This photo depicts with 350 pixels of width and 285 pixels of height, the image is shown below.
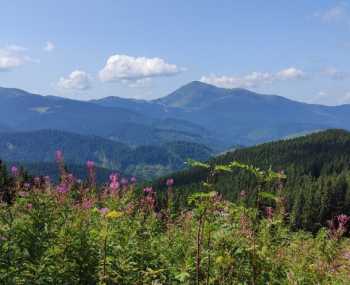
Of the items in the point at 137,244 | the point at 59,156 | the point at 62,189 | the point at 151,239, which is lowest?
the point at 151,239

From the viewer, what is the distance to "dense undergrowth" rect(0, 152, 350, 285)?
5.62 m

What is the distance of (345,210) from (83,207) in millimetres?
99904

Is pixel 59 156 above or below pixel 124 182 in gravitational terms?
above

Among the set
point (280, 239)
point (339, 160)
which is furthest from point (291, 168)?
point (280, 239)

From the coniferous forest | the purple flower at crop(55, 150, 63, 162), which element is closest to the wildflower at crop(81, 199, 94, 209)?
the coniferous forest

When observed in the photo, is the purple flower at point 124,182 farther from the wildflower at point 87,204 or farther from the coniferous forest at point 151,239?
the wildflower at point 87,204

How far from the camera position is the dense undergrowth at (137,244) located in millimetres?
5625

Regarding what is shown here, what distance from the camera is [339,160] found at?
578 ft

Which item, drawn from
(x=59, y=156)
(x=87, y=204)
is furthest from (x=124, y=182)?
(x=59, y=156)

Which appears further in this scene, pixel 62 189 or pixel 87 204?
pixel 62 189

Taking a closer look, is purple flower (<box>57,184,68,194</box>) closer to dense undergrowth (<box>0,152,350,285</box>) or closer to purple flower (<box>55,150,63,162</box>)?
dense undergrowth (<box>0,152,350,285</box>)

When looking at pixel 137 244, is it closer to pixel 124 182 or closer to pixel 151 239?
pixel 151 239

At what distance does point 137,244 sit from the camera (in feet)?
22.8

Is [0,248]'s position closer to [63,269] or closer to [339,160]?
[63,269]
